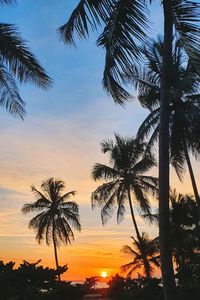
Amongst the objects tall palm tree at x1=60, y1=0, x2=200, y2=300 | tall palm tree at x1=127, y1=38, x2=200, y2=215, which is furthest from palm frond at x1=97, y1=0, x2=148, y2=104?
tall palm tree at x1=127, y1=38, x2=200, y2=215

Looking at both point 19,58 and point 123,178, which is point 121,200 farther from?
point 19,58

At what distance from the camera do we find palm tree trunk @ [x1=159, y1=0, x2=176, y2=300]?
7.11 m

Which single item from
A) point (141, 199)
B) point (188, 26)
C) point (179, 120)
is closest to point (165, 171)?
point (188, 26)

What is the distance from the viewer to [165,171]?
7.66 meters

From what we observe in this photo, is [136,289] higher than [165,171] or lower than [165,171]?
lower

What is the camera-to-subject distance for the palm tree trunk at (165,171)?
7.11 meters

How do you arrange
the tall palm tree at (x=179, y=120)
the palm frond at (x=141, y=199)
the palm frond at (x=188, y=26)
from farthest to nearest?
the palm frond at (x=141, y=199), the tall palm tree at (x=179, y=120), the palm frond at (x=188, y=26)

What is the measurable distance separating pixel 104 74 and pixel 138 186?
940 inches

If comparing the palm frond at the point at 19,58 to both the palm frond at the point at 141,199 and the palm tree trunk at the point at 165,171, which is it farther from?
the palm frond at the point at 141,199

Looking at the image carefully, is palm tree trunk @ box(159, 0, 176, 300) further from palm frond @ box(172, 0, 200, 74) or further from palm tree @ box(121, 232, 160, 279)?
palm tree @ box(121, 232, 160, 279)

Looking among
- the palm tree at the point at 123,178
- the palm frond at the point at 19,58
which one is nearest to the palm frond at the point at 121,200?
the palm tree at the point at 123,178

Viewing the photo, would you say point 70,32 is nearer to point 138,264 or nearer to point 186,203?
point 186,203

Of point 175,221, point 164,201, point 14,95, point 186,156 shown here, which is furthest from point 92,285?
point 164,201

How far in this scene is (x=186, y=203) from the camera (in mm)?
34844
